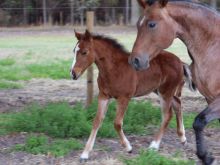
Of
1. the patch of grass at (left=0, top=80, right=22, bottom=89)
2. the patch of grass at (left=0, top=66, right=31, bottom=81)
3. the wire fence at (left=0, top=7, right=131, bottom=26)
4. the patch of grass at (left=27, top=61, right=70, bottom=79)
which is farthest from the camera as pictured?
the wire fence at (left=0, top=7, right=131, bottom=26)

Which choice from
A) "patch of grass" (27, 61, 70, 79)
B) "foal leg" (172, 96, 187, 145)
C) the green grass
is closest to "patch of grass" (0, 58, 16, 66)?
"patch of grass" (27, 61, 70, 79)

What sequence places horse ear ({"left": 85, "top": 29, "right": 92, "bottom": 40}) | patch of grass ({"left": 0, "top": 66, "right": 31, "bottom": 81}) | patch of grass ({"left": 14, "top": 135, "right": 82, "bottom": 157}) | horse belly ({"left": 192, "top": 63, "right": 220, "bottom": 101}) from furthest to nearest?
patch of grass ({"left": 0, "top": 66, "right": 31, "bottom": 81})
horse ear ({"left": 85, "top": 29, "right": 92, "bottom": 40})
patch of grass ({"left": 14, "top": 135, "right": 82, "bottom": 157})
horse belly ({"left": 192, "top": 63, "right": 220, "bottom": 101})

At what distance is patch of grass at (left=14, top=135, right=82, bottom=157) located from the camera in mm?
7119

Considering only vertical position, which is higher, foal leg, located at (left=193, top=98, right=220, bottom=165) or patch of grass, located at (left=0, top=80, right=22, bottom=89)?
foal leg, located at (left=193, top=98, right=220, bottom=165)

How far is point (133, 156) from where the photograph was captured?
7129 millimetres

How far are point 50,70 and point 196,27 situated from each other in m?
9.08

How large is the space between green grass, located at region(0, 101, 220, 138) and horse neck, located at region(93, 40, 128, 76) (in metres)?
0.96

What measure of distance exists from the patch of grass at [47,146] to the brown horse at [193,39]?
173 cm

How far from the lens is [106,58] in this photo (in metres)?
7.57

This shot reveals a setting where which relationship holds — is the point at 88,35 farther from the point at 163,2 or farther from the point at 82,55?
the point at 163,2

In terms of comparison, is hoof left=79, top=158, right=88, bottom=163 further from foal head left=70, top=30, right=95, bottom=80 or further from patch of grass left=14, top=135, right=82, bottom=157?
foal head left=70, top=30, right=95, bottom=80

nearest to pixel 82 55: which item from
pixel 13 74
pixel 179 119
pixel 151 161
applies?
pixel 179 119

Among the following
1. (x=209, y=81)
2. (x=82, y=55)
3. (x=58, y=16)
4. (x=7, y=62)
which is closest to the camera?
(x=209, y=81)

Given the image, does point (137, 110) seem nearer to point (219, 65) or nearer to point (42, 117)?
point (42, 117)
